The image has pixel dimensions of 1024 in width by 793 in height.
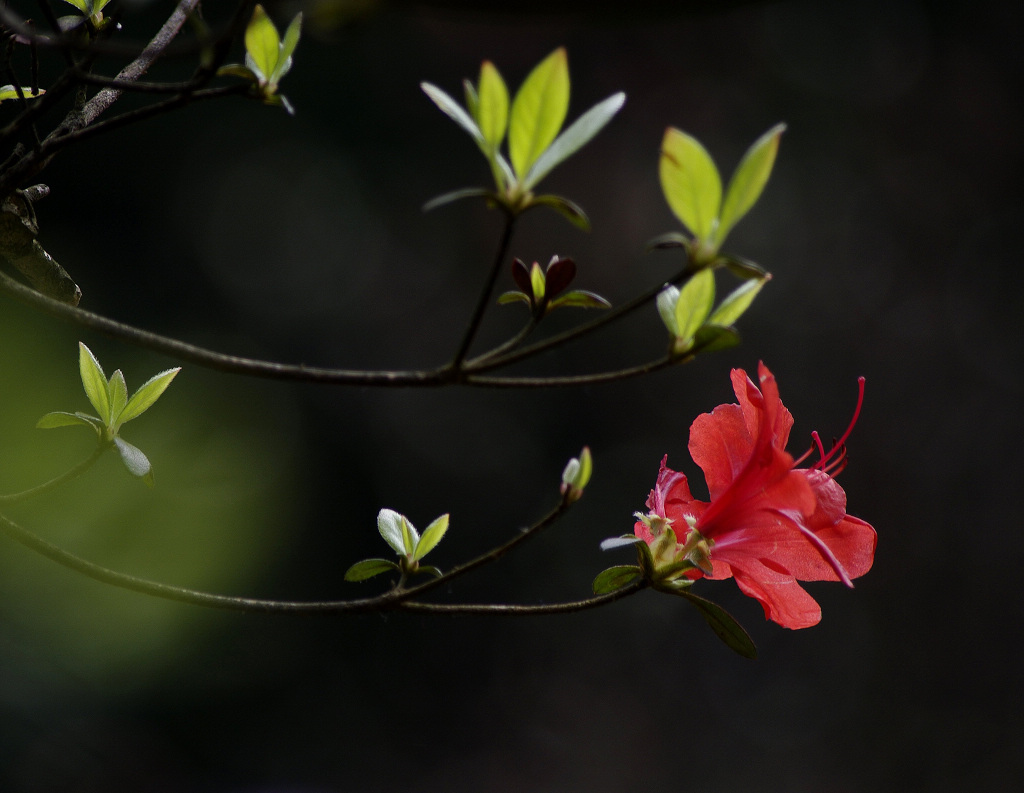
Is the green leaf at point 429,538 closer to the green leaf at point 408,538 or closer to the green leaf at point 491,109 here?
the green leaf at point 408,538

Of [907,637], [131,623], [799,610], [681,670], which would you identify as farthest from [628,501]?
[799,610]

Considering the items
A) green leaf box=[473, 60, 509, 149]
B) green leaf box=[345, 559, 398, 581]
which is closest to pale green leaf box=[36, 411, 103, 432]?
green leaf box=[345, 559, 398, 581]

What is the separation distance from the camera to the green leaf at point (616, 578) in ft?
1.74

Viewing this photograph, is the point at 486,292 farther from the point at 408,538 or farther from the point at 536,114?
the point at 408,538

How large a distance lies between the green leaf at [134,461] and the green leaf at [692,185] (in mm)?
302

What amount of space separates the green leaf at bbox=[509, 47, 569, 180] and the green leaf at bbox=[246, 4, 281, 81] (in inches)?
6.5

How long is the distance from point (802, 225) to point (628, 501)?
1441 millimetres

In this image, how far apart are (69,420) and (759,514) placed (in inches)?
15.9

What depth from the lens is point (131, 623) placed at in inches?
76.0

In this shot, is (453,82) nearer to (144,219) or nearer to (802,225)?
(144,219)

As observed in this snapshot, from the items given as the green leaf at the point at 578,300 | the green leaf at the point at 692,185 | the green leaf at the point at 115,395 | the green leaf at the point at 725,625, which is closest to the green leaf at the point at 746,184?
the green leaf at the point at 692,185

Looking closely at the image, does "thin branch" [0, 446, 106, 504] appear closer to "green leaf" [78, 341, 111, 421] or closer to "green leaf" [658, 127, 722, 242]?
"green leaf" [78, 341, 111, 421]

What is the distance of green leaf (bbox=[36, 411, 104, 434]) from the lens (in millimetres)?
472

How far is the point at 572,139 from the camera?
1.12 feet
